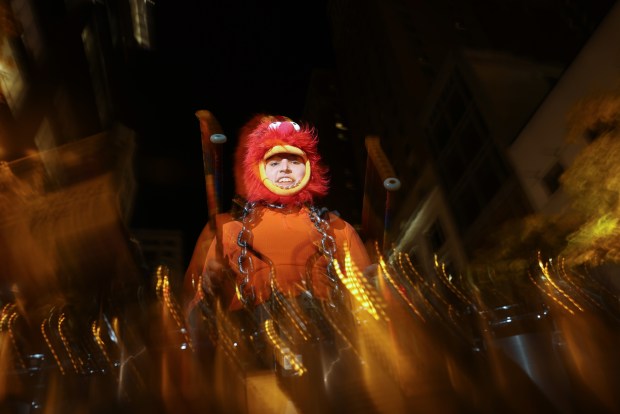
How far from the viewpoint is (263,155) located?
4738mm

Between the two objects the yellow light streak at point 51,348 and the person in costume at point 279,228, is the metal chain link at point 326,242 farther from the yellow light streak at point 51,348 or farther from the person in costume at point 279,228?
the yellow light streak at point 51,348

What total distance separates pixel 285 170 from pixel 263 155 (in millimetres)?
311

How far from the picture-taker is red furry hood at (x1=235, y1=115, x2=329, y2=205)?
15.2 ft

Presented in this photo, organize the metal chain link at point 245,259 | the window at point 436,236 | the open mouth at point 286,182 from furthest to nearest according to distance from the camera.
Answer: the window at point 436,236, the open mouth at point 286,182, the metal chain link at point 245,259

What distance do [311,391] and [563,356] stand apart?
5.36ft

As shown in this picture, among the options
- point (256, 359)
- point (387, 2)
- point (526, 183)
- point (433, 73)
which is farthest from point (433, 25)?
point (256, 359)

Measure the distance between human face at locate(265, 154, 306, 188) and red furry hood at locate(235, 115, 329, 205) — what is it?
4.1 inches

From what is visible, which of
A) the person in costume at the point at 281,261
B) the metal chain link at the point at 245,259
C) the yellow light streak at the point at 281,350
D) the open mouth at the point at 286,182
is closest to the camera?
the yellow light streak at the point at 281,350

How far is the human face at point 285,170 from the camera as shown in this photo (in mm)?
4594

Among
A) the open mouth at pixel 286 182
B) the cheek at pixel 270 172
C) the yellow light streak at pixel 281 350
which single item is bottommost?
the yellow light streak at pixel 281 350

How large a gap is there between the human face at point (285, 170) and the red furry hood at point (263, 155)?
0.35ft

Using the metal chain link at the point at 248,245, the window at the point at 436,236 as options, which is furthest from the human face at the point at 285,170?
the window at the point at 436,236

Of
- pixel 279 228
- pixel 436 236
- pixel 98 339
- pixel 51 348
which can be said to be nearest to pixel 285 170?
pixel 279 228

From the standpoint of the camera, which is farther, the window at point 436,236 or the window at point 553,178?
the window at point 436,236
